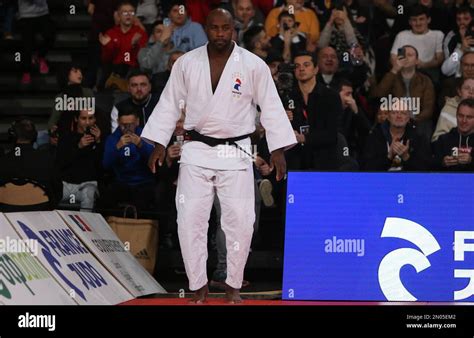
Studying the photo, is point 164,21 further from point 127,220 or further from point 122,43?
point 127,220

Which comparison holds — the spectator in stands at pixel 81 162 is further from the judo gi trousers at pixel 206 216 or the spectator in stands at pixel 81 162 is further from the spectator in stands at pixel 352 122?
the judo gi trousers at pixel 206 216

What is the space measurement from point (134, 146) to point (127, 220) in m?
0.59

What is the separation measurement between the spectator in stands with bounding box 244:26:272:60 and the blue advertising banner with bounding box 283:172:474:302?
7.67ft

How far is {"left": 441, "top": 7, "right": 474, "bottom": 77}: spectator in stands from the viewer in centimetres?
1111

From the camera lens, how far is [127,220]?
997cm

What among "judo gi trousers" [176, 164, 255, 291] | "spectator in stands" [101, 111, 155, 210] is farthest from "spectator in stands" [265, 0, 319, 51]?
"judo gi trousers" [176, 164, 255, 291]

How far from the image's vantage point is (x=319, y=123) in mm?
10203

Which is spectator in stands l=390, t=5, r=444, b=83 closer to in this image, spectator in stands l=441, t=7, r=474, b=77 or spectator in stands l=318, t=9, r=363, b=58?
spectator in stands l=441, t=7, r=474, b=77

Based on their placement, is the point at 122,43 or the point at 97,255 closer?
the point at 97,255

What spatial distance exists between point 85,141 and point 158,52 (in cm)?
113

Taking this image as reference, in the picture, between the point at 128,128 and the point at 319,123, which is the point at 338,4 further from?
the point at 128,128

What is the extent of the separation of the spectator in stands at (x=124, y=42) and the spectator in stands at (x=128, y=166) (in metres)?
1.12

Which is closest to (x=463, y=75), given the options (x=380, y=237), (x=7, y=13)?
(x=380, y=237)
